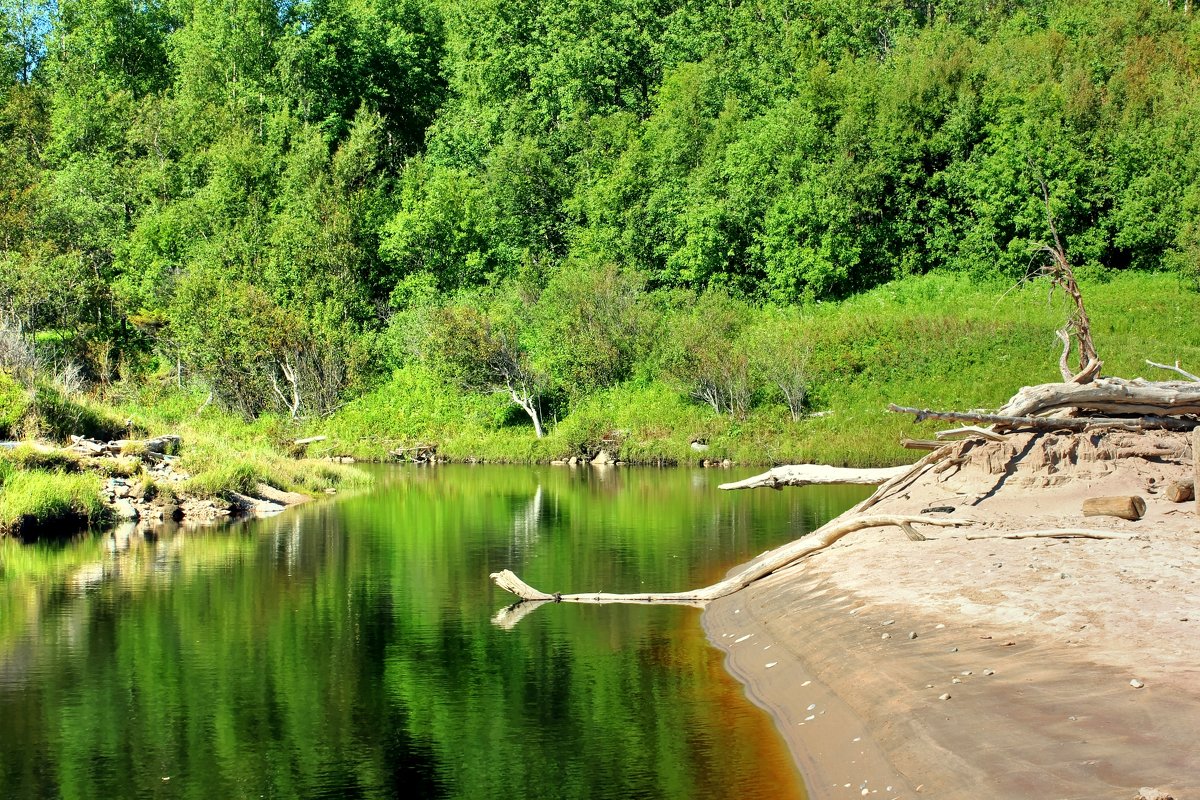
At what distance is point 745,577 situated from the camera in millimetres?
21406

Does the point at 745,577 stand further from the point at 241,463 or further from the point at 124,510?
the point at 241,463

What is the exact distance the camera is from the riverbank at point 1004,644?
10.1 m

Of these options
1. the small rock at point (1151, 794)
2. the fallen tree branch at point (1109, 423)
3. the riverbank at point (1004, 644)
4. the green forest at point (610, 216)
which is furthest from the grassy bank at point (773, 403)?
the small rock at point (1151, 794)

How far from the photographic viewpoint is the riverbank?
10.1 m

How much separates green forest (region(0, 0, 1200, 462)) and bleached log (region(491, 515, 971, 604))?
2558cm

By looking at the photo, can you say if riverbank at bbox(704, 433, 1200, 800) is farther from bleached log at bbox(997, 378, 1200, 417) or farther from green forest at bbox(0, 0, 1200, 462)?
green forest at bbox(0, 0, 1200, 462)

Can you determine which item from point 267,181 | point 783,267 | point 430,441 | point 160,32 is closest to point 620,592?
point 430,441

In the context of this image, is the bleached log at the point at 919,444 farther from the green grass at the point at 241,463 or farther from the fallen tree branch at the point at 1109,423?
the green grass at the point at 241,463

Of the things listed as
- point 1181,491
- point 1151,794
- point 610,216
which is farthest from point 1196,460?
point 610,216

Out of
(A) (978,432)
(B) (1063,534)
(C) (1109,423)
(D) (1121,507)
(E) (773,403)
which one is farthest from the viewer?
(E) (773,403)

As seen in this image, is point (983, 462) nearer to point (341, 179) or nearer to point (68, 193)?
point (341, 179)

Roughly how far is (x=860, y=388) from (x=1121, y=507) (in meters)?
33.5

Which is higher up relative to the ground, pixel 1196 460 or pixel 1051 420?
pixel 1051 420

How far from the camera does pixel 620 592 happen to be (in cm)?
2284
